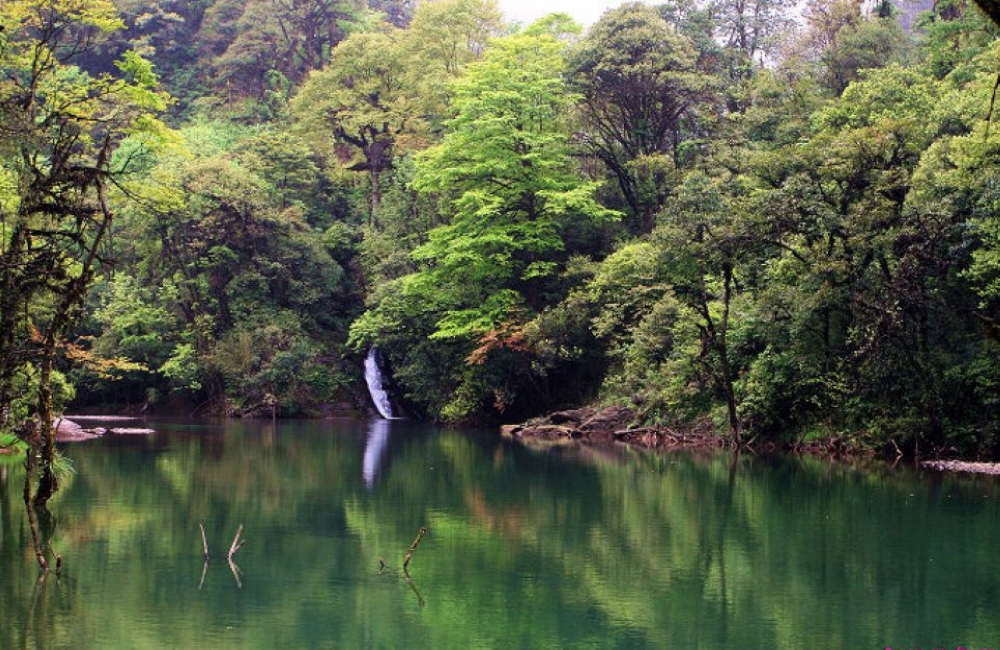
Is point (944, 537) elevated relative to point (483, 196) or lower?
lower

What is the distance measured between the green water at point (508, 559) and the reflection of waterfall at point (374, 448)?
40 centimetres

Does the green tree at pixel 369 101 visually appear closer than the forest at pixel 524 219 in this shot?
No

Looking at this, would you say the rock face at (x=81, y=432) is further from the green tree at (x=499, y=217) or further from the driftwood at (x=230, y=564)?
the driftwood at (x=230, y=564)

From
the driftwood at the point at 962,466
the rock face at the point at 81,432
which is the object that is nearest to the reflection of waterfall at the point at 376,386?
the rock face at the point at 81,432

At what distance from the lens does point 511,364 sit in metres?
37.5

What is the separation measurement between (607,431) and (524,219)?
8910 millimetres

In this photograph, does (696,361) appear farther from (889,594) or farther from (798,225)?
(889,594)

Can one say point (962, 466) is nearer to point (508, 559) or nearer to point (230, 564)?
point (508, 559)

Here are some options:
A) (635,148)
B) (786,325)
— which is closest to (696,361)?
(786,325)

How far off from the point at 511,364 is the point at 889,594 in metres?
26.7

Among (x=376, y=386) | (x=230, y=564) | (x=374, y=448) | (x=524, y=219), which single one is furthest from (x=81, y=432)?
(x=230, y=564)

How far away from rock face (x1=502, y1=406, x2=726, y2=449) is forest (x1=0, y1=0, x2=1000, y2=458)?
0.62 metres

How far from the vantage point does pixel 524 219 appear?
125ft

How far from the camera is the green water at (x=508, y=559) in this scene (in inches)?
375
